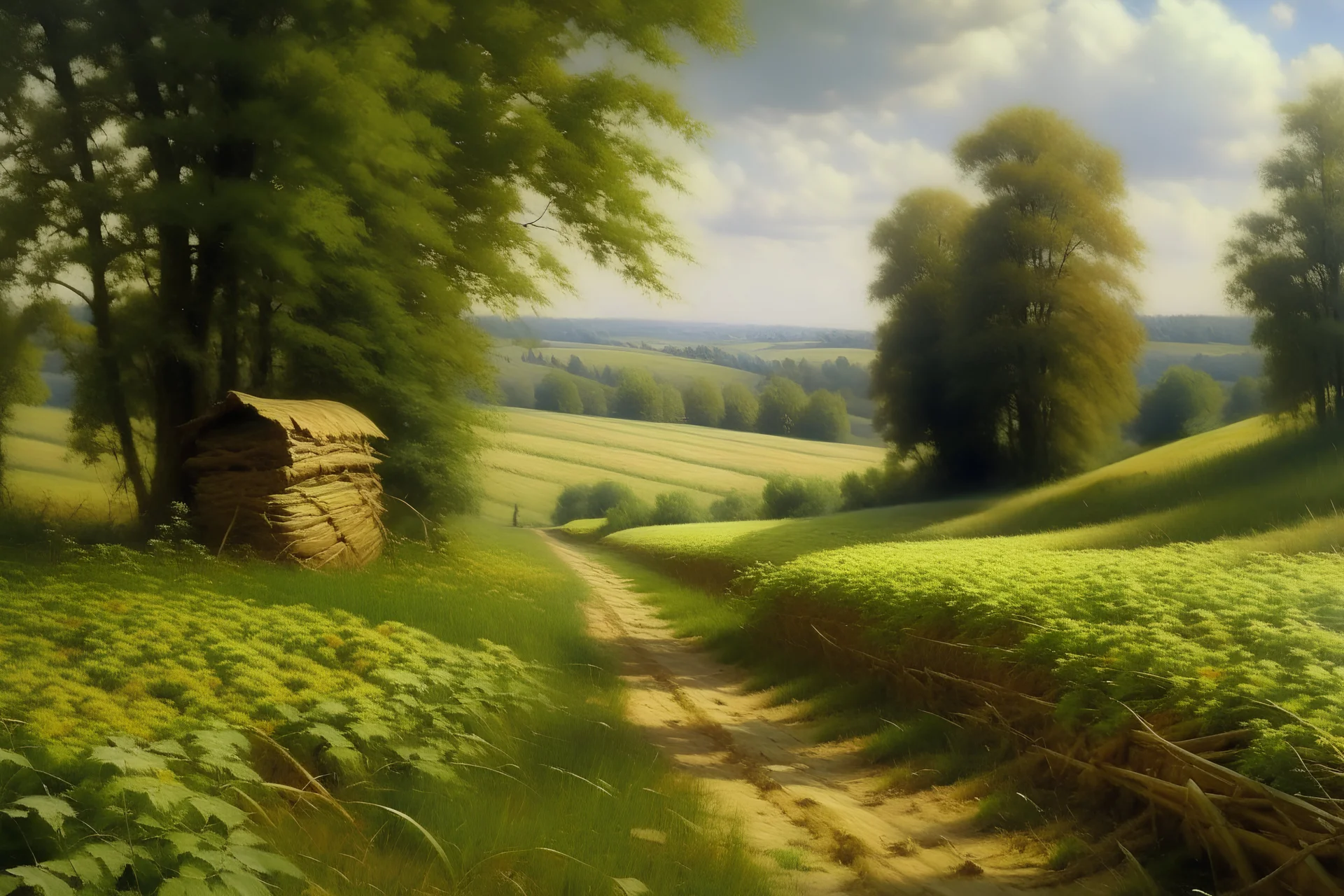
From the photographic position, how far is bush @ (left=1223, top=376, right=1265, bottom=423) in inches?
430

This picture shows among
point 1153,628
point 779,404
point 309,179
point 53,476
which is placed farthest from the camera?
point 779,404

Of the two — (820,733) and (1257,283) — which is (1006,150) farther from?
(820,733)

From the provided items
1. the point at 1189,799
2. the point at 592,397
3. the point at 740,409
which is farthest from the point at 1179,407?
the point at 1189,799

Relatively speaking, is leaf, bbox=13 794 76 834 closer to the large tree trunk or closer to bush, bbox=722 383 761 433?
the large tree trunk

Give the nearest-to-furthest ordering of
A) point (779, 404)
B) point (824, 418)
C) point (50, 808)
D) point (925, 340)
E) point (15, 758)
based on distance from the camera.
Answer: point (50, 808)
point (15, 758)
point (779, 404)
point (824, 418)
point (925, 340)

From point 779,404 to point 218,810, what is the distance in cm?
1389

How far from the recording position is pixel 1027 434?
54.4 ft

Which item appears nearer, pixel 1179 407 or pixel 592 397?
pixel 592 397

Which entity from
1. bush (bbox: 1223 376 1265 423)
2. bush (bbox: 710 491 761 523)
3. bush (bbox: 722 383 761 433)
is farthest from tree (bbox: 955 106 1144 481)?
bush (bbox: 710 491 761 523)

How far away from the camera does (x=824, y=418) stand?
1675 cm

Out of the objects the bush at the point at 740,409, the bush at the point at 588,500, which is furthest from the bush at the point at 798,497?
the bush at the point at 588,500

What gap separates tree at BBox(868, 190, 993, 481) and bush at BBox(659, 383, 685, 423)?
Result: 484 cm

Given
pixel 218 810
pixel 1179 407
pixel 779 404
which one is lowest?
pixel 218 810

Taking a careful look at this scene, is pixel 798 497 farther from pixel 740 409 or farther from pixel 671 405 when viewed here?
pixel 671 405
